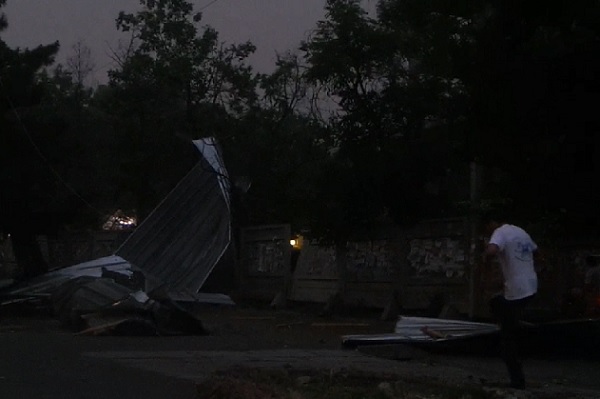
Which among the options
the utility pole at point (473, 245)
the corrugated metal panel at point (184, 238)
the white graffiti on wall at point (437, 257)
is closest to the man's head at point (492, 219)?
the utility pole at point (473, 245)

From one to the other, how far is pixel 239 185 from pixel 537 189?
1436 centimetres

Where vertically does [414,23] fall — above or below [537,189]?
above

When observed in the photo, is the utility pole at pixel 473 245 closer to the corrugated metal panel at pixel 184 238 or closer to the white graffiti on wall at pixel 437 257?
the white graffiti on wall at pixel 437 257

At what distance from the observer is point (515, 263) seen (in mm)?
9992

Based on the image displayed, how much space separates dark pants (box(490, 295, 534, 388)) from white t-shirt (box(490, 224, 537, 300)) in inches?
3.0

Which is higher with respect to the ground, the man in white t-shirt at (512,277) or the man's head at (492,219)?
the man's head at (492,219)

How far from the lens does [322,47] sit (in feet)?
75.6

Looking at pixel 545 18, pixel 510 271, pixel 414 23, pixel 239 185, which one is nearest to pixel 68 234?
pixel 239 185

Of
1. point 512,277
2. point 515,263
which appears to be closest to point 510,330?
point 512,277

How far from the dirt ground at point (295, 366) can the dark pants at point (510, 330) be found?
0.19 metres

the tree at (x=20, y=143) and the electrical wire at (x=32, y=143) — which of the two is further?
the tree at (x=20, y=143)

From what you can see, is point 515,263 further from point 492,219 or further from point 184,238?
point 184,238

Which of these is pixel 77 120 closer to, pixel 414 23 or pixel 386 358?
pixel 414 23

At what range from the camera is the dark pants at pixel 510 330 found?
9.74 metres
